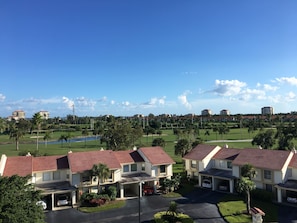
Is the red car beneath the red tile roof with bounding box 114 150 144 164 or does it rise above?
beneath

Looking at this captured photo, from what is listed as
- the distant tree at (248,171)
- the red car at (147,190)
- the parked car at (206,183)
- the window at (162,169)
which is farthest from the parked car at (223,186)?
the red car at (147,190)

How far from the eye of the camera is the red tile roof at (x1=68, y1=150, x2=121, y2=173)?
41.5 meters

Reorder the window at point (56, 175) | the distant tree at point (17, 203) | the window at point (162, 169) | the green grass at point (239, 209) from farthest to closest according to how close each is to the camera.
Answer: the window at point (162, 169), the window at point (56, 175), the green grass at point (239, 209), the distant tree at point (17, 203)

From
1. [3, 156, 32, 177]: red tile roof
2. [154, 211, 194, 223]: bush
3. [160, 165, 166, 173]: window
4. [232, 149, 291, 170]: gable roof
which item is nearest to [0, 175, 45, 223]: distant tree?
[154, 211, 194, 223]: bush

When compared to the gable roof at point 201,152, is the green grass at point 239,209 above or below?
below

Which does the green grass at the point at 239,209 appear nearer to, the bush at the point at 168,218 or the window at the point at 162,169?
the bush at the point at 168,218

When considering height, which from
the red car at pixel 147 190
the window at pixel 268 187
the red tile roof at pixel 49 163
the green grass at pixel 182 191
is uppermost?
the red tile roof at pixel 49 163

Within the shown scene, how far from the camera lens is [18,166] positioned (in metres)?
40.7

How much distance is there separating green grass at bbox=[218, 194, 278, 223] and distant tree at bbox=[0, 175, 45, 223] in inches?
829

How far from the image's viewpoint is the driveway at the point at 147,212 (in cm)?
3383

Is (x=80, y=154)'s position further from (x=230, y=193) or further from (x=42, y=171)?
(x=230, y=193)

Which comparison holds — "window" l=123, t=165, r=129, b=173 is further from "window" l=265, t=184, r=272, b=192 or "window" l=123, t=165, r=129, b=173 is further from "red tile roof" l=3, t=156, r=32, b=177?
"window" l=265, t=184, r=272, b=192

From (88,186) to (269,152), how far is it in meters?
27.3

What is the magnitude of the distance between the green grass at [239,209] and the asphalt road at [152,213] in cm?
73
